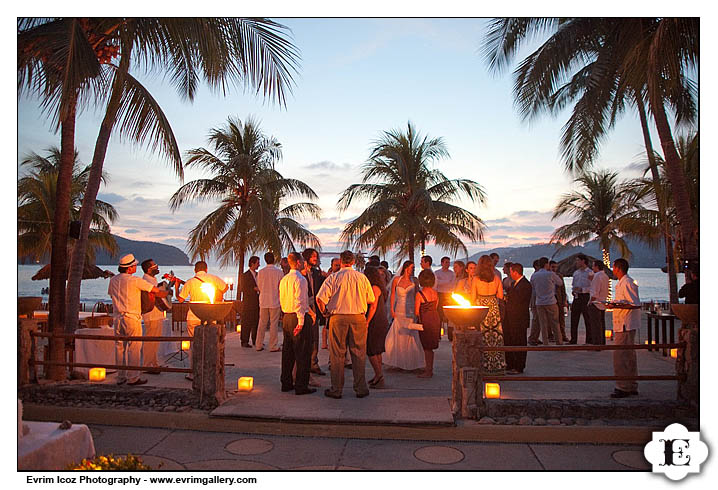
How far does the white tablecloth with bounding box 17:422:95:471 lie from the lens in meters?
3.30

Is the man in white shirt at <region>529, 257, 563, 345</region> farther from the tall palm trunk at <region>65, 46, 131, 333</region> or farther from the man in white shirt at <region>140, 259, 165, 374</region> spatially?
the tall palm trunk at <region>65, 46, 131, 333</region>

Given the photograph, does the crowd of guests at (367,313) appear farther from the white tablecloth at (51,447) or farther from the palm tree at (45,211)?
the palm tree at (45,211)

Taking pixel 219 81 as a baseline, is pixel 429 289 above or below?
below

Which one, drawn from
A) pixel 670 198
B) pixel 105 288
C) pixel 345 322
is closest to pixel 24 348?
pixel 345 322

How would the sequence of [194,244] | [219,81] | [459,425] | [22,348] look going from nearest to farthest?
1. [459,425]
2. [22,348]
3. [219,81]
4. [194,244]

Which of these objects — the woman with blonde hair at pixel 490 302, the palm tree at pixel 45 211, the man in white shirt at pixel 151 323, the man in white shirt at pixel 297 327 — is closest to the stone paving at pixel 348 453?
the man in white shirt at pixel 297 327

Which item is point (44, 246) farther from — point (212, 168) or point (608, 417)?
point (608, 417)

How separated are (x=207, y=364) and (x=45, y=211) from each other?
2152 centimetres

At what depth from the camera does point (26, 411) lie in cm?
588

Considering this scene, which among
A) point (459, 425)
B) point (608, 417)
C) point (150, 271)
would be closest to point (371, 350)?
point (459, 425)

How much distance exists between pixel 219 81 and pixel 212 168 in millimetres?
9501

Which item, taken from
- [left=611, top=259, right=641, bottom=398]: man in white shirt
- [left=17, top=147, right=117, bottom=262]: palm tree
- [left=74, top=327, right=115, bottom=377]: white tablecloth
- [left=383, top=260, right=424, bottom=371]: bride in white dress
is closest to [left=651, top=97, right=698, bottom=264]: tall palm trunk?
[left=611, top=259, right=641, bottom=398]: man in white shirt

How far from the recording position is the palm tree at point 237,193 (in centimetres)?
1562

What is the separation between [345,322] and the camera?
616 cm
